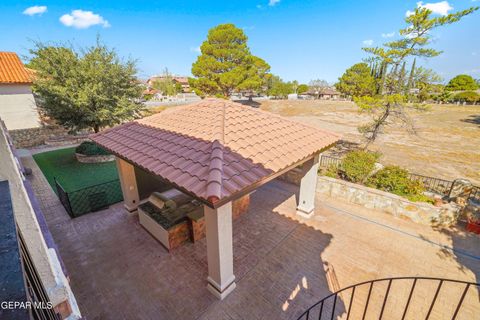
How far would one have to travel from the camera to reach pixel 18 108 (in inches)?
704

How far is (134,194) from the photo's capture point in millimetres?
8273

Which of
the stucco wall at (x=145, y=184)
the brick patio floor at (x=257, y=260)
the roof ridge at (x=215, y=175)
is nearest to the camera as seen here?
the roof ridge at (x=215, y=175)

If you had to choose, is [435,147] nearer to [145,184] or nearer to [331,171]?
[331,171]

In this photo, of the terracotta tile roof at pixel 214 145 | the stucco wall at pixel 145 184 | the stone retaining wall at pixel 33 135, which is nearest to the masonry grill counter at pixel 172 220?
the stucco wall at pixel 145 184

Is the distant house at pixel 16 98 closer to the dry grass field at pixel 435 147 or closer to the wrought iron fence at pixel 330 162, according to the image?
the wrought iron fence at pixel 330 162

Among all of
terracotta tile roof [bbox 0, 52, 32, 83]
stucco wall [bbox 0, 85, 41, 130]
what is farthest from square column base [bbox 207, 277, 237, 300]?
stucco wall [bbox 0, 85, 41, 130]

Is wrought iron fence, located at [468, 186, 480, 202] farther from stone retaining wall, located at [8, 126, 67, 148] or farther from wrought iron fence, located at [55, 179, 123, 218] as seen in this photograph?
stone retaining wall, located at [8, 126, 67, 148]

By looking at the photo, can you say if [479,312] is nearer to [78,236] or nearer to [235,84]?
[78,236]

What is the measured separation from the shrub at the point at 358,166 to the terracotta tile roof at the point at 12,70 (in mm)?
22786

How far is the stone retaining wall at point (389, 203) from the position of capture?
24.8ft

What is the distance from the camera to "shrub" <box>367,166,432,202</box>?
26.9 feet

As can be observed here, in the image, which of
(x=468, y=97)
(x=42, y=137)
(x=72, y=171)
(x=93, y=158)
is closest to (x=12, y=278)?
(x=72, y=171)

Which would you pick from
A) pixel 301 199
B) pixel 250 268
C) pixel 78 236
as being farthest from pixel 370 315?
pixel 78 236

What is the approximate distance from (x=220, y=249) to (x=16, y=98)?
2317cm
